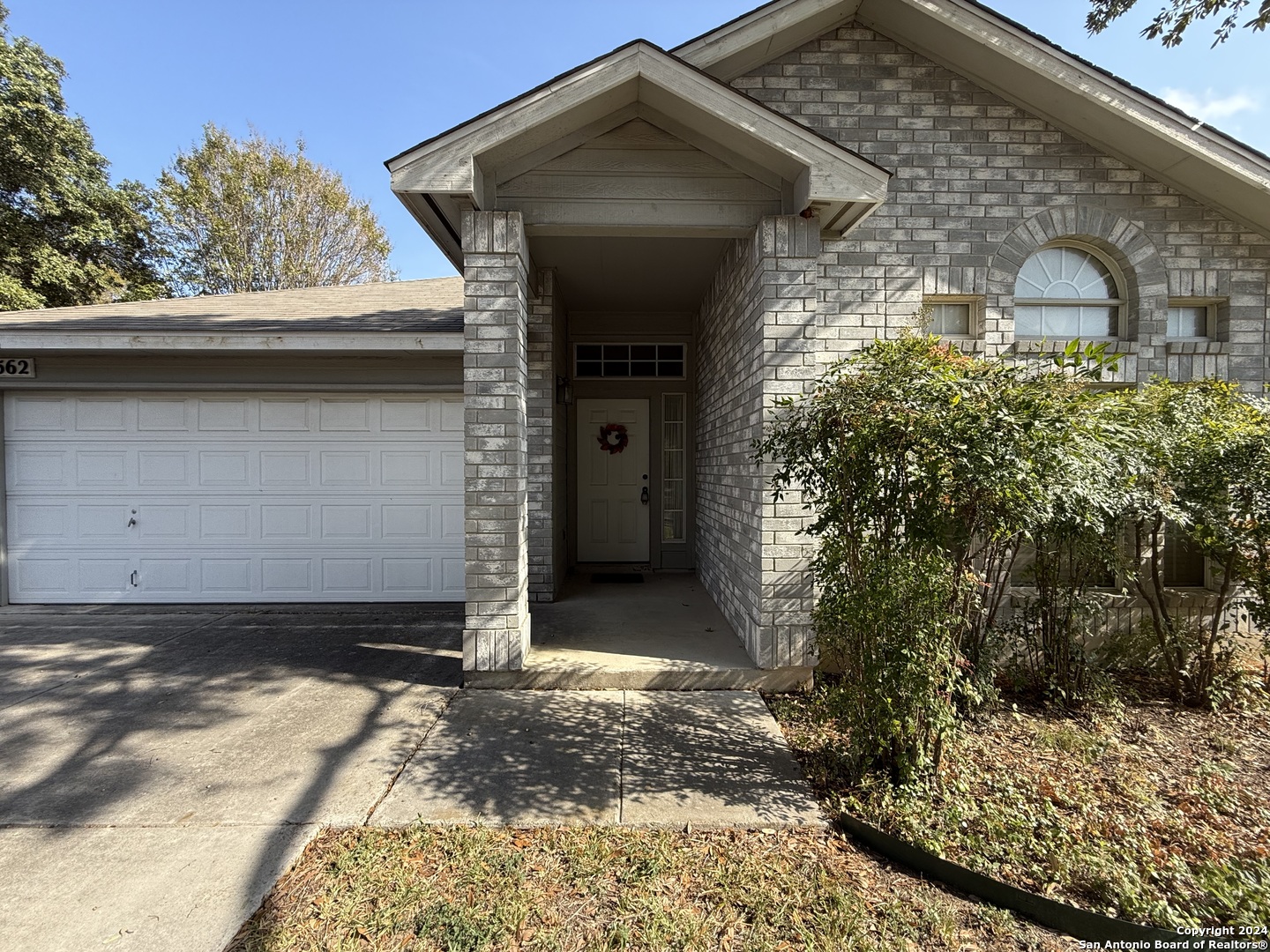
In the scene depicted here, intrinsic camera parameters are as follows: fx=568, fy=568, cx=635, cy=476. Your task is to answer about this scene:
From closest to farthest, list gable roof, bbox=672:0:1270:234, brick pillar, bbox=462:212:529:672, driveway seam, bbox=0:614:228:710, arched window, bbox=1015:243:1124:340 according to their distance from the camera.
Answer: driveway seam, bbox=0:614:228:710, brick pillar, bbox=462:212:529:672, gable roof, bbox=672:0:1270:234, arched window, bbox=1015:243:1124:340

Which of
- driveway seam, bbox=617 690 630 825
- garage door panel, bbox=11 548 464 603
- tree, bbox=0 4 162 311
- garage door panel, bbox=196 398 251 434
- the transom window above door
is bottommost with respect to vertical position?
driveway seam, bbox=617 690 630 825

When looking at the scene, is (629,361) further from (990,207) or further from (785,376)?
(990,207)

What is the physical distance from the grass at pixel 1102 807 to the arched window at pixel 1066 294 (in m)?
3.07

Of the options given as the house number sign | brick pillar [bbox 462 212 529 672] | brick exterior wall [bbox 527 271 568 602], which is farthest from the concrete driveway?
the house number sign

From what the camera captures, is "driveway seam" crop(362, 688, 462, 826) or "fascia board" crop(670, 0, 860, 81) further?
"fascia board" crop(670, 0, 860, 81)

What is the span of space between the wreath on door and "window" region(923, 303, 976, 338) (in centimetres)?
380

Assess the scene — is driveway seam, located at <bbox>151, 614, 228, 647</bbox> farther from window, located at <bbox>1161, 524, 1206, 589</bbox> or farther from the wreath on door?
window, located at <bbox>1161, 524, 1206, 589</bbox>

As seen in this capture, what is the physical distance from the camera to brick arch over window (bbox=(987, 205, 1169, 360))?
464 cm

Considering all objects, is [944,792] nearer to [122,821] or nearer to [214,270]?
[122,821]

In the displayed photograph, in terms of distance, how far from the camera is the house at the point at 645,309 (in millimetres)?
3924

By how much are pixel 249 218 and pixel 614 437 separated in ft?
46.8

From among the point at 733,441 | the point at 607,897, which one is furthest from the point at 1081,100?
the point at 607,897

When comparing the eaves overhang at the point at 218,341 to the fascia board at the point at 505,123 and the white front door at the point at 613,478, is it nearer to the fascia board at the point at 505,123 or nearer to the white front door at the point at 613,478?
the fascia board at the point at 505,123

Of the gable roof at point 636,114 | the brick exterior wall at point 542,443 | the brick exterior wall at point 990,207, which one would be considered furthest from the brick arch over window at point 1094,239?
the brick exterior wall at point 542,443
